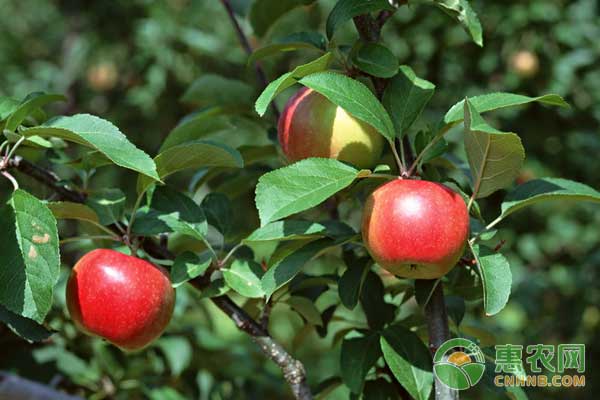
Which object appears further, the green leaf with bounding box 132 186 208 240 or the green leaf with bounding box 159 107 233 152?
the green leaf with bounding box 159 107 233 152

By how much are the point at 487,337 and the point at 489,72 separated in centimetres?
134

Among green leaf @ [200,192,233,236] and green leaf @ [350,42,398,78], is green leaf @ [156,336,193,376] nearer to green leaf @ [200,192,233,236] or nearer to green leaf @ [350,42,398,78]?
green leaf @ [200,192,233,236]

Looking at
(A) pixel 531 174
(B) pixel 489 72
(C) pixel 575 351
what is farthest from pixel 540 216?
(C) pixel 575 351

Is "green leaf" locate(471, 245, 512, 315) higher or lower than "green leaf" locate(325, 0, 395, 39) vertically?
lower

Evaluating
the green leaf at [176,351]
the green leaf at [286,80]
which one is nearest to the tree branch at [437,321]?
the green leaf at [286,80]

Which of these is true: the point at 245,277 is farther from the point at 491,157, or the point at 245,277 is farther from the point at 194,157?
the point at 491,157

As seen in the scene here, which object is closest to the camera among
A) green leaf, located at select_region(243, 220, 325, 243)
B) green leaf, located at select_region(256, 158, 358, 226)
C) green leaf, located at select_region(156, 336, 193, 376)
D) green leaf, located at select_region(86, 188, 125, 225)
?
green leaf, located at select_region(256, 158, 358, 226)

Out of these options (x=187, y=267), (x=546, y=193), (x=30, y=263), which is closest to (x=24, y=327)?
(x=30, y=263)

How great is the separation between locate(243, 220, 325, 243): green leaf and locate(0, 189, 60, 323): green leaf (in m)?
0.24

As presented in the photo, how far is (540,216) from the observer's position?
2.70m

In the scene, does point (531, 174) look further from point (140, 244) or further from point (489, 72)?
point (140, 244)

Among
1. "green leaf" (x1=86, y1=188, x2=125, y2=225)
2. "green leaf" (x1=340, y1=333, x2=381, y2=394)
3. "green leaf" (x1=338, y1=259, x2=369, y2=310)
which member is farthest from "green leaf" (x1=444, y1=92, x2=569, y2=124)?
"green leaf" (x1=86, y1=188, x2=125, y2=225)

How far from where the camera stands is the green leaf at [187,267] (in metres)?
1.09

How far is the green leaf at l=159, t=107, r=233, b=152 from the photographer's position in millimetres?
1259
